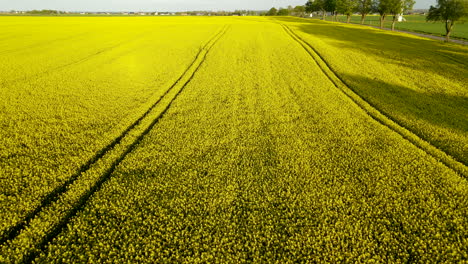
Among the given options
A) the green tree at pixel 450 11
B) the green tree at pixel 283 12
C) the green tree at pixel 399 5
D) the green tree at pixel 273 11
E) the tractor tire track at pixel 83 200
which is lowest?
the tractor tire track at pixel 83 200

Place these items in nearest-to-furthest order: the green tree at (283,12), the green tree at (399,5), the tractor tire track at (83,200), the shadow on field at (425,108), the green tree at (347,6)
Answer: the tractor tire track at (83,200) → the shadow on field at (425,108) → the green tree at (399,5) → the green tree at (347,6) → the green tree at (283,12)

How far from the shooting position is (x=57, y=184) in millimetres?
5984

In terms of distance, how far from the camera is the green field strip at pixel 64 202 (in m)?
4.45

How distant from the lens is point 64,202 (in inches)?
214

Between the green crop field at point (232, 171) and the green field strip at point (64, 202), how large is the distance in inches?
1.3

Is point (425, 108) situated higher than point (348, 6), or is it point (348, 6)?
point (348, 6)

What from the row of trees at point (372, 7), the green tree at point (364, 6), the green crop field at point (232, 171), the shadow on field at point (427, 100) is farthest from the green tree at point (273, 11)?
the green crop field at point (232, 171)

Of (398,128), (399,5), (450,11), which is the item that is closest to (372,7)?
(399,5)

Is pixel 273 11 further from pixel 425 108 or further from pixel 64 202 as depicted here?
pixel 64 202

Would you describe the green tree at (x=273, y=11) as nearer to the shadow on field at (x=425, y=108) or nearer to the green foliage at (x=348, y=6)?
the green foliage at (x=348, y=6)

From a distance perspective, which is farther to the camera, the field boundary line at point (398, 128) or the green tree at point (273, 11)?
the green tree at point (273, 11)

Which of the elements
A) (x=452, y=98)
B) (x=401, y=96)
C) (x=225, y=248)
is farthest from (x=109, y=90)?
(x=452, y=98)

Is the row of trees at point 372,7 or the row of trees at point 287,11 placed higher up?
the row of trees at point 287,11

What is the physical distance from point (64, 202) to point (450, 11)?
5256 centimetres
